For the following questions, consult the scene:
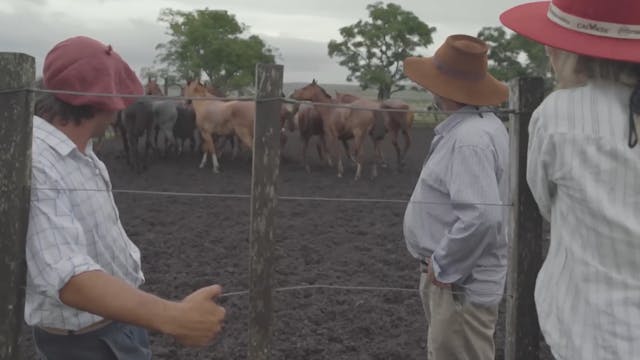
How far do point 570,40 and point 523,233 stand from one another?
108 cm

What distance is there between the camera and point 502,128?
272 centimetres

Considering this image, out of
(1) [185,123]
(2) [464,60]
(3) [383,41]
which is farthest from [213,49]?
(2) [464,60]

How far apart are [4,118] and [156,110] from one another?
13704 mm

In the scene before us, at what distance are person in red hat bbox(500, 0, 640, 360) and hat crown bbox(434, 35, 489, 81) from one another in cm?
120

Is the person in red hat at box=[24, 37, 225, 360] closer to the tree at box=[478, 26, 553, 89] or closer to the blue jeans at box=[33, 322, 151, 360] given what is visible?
the blue jeans at box=[33, 322, 151, 360]

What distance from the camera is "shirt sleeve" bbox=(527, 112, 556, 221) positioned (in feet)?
5.24

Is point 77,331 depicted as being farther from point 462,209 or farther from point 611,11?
point 611,11

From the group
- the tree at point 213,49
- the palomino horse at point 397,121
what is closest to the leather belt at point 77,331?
the palomino horse at point 397,121

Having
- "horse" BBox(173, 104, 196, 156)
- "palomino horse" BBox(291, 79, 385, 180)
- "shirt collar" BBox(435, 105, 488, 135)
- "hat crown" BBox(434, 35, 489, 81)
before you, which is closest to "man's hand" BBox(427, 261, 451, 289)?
"shirt collar" BBox(435, 105, 488, 135)

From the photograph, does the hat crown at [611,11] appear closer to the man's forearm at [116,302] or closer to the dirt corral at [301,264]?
the man's forearm at [116,302]

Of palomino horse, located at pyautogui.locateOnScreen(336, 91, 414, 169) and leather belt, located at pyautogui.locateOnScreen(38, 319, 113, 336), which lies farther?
palomino horse, located at pyautogui.locateOnScreen(336, 91, 414, 169)

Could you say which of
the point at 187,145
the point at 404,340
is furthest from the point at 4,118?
the point at 187,145

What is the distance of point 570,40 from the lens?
1.59 metres

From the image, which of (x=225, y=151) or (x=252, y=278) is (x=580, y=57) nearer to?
(x=252, y=278)
